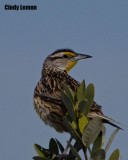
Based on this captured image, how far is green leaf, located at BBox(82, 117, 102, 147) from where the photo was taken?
238 centimetres

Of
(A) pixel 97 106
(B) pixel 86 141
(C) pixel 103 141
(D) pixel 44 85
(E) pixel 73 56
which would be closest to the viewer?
(B) pixel 86 141

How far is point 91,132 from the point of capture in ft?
7.93

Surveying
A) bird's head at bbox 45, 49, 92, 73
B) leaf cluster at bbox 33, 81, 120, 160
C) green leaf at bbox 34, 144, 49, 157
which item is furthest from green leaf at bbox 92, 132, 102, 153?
bird's head at bbox 45, 49, 92, 73

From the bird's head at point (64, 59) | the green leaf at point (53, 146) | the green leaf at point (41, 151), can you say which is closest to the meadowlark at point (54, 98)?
the bird's head at point (64, 59)

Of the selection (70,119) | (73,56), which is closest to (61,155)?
(70,119)

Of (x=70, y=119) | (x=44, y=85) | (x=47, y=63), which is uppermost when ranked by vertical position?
(x=47, y=63)

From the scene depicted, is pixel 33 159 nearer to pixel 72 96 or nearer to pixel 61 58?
pixel 72 96

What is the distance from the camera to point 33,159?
2549 millimetres

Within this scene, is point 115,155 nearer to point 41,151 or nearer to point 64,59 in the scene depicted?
point 41,151

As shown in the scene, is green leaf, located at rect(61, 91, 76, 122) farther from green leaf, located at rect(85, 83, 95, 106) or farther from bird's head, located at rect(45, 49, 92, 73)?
bird's head, located at rect(45, 49, 92, 73)

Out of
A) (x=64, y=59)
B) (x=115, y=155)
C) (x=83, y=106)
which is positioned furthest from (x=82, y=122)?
(x=64, y=59)

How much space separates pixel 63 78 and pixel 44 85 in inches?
11.7

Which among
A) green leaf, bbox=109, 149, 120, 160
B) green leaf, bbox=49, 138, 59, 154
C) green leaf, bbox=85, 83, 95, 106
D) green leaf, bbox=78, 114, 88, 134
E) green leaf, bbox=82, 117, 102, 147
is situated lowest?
green leaf, bbox=109, 149, 120, 160

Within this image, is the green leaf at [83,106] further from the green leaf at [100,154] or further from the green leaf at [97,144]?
the green leaf at [100,154]
